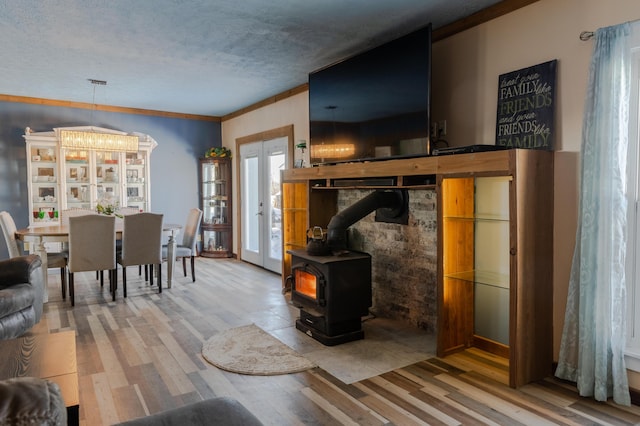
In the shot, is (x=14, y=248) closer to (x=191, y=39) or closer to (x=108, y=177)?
(x=108, y=177)

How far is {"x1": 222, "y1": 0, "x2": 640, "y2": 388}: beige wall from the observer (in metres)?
2.69

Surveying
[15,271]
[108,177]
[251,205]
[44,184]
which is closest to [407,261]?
[15,271]

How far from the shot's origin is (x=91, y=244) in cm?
466

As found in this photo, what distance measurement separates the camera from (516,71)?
305cm

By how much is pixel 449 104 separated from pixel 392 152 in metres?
0.60

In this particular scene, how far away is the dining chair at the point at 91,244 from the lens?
456 centimetres

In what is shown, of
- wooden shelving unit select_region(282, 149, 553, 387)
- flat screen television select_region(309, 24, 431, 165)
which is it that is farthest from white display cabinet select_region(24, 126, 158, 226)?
wooden shelving unit select_region(282, 149, 553, 387)

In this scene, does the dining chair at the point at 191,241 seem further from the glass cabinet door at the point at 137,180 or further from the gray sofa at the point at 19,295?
the gray sofa at the point at 19,295

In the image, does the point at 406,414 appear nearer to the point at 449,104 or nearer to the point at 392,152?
the point at 392,152

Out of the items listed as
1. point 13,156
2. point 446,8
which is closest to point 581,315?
point 446,8

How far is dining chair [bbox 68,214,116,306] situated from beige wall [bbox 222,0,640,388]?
3552 mm

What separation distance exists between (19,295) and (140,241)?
70.2 inches

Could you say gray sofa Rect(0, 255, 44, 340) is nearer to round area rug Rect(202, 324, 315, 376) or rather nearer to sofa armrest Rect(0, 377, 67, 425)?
round area rug Rect(202, 324, 315, 376)

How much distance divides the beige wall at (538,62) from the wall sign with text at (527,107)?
0.17ft
